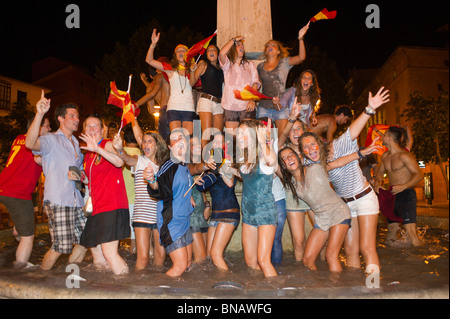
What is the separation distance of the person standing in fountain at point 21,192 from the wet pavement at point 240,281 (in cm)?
34

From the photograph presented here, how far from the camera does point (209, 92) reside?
6852 mm

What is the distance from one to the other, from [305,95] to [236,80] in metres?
→ 1.16

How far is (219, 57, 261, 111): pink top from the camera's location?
259 inches

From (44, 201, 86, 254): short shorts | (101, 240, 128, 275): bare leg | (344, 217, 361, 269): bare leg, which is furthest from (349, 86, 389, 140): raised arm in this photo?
(44, 201, 86, 254): short shorts

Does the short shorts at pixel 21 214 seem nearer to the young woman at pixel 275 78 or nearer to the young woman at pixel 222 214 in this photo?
the young woman at pixel 222 214

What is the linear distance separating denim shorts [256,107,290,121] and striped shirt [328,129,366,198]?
5.63 ft

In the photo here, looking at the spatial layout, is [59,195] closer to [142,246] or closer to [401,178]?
[142,246]

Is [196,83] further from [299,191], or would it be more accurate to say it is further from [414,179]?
[414,179]

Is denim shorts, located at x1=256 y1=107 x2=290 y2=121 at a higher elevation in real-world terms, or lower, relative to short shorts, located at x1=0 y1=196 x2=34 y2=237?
higher

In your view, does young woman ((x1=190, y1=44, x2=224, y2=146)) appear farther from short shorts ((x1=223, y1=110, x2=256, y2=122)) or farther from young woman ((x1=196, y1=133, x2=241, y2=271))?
young woman ((x1=196, y1=133, x2=241, y2=271))

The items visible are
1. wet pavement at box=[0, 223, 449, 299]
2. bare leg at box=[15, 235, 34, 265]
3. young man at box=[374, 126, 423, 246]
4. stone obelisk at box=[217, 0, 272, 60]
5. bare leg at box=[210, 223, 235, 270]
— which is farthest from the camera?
stone obelisk at box=[217, 0, 272, 60]

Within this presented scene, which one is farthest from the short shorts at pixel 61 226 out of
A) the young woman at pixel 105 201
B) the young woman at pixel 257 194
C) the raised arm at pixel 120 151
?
the young woman at pixel 257 194

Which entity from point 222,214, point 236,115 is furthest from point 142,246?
point 236,115

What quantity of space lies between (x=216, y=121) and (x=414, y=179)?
3.47m
